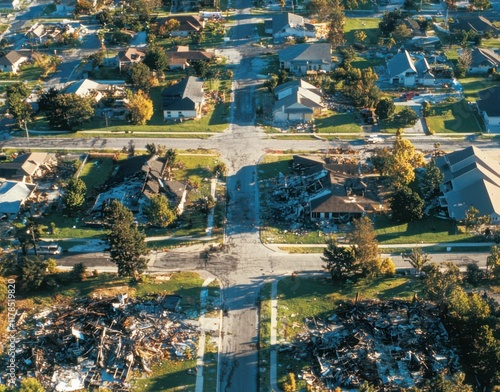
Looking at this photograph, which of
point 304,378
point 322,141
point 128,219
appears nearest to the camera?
point 304,378

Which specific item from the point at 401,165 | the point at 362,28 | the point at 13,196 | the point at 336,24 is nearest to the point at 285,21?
the point at 336,24

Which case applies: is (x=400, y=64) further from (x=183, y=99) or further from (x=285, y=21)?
(x=183, y=99)

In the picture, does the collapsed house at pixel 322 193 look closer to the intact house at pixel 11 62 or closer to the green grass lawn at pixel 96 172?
the green grass lawn at pixel 96 172

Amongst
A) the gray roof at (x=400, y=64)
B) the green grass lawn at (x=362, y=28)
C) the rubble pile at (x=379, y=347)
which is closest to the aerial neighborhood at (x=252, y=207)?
the rubble pile at (x=379, y=347)

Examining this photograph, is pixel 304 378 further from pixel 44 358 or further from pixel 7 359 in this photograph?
pixel 7 359

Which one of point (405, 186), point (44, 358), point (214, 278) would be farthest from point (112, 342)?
point (405, 186)

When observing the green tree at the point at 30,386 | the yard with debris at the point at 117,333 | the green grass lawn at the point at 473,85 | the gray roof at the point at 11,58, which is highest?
the gray roof at the point at 11,58
